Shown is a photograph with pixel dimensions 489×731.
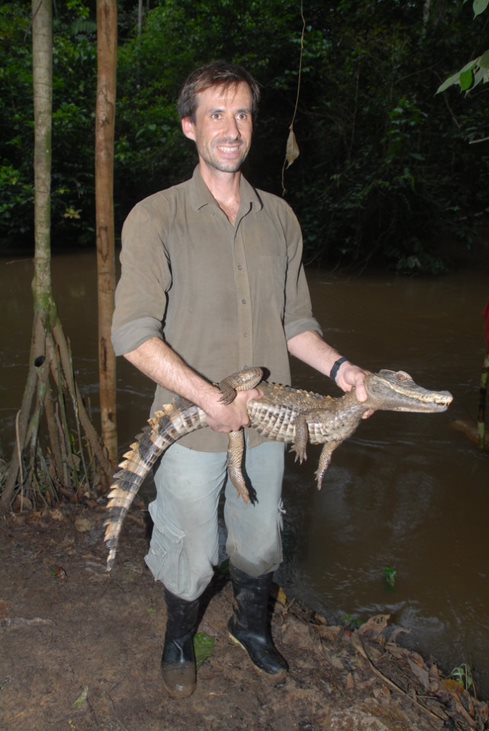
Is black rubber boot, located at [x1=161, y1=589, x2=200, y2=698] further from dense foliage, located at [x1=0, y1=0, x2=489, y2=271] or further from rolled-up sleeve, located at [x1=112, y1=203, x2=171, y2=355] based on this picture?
dense foliage, located at [x1=0, y1=0, x2=489, y2=271]

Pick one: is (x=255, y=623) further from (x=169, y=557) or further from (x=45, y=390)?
(x=45, y=390)

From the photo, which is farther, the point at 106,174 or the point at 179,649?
the point at 106,174

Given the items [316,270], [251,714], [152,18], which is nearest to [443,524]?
[251,714]

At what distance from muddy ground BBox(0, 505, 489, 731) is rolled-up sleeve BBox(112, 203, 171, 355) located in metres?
1.55

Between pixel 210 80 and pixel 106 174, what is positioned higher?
pixel 210 80

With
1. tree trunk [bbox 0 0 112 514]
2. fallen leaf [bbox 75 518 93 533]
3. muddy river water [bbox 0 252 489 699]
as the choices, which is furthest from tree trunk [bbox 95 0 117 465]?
muddy river water [bbox 0 252 489 699]

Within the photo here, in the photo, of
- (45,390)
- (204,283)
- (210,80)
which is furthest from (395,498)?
(210,80)

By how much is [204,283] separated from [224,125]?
609mm

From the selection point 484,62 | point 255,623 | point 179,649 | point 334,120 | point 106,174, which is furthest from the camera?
point 334,120

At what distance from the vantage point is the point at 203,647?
9.17 ft

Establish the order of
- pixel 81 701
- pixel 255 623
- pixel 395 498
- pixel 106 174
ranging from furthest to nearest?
pixel 395 498
pixel 106 174
pixel 255 623
pixel 81 701

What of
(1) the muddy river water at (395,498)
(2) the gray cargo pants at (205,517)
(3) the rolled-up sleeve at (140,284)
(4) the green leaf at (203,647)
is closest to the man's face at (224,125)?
(3) the rolled-up sleeve at (140,284)

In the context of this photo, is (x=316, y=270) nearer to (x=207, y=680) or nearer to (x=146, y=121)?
(x=146, y=121)

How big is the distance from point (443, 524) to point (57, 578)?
282 cm
